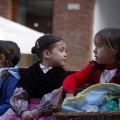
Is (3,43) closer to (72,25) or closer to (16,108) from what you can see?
(16,108)

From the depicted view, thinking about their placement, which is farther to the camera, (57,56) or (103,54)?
(57,56)

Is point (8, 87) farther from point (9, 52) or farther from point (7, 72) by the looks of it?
point (9, 52)

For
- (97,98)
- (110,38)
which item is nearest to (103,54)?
(110,38)

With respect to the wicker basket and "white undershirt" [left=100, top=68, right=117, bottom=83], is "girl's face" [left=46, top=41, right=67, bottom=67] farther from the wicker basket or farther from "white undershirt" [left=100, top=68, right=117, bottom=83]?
the wicker basket

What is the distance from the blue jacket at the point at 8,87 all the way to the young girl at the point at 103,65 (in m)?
0.58

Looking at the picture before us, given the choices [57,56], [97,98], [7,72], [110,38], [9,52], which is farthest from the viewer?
[9,52]

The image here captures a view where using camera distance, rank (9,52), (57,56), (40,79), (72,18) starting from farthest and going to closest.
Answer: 1. (72,18)
2. (9,52)
3. (57,56)
4. (40,79)

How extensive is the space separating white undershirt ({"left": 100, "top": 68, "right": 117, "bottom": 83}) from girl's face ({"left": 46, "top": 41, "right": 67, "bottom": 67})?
359mm

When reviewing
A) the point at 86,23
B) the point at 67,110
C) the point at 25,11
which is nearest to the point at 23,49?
the point at 67,110

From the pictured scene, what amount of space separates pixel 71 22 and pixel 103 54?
9102 mm

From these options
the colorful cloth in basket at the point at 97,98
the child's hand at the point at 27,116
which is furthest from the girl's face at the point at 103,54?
the child's hand at the point at 27,116

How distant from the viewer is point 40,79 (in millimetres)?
2865

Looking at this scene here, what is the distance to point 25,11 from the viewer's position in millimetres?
12430

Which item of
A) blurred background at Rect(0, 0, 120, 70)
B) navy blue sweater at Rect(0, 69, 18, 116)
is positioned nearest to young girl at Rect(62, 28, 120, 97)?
navy blue sweater at Rect(0, 69, 18, 116)
